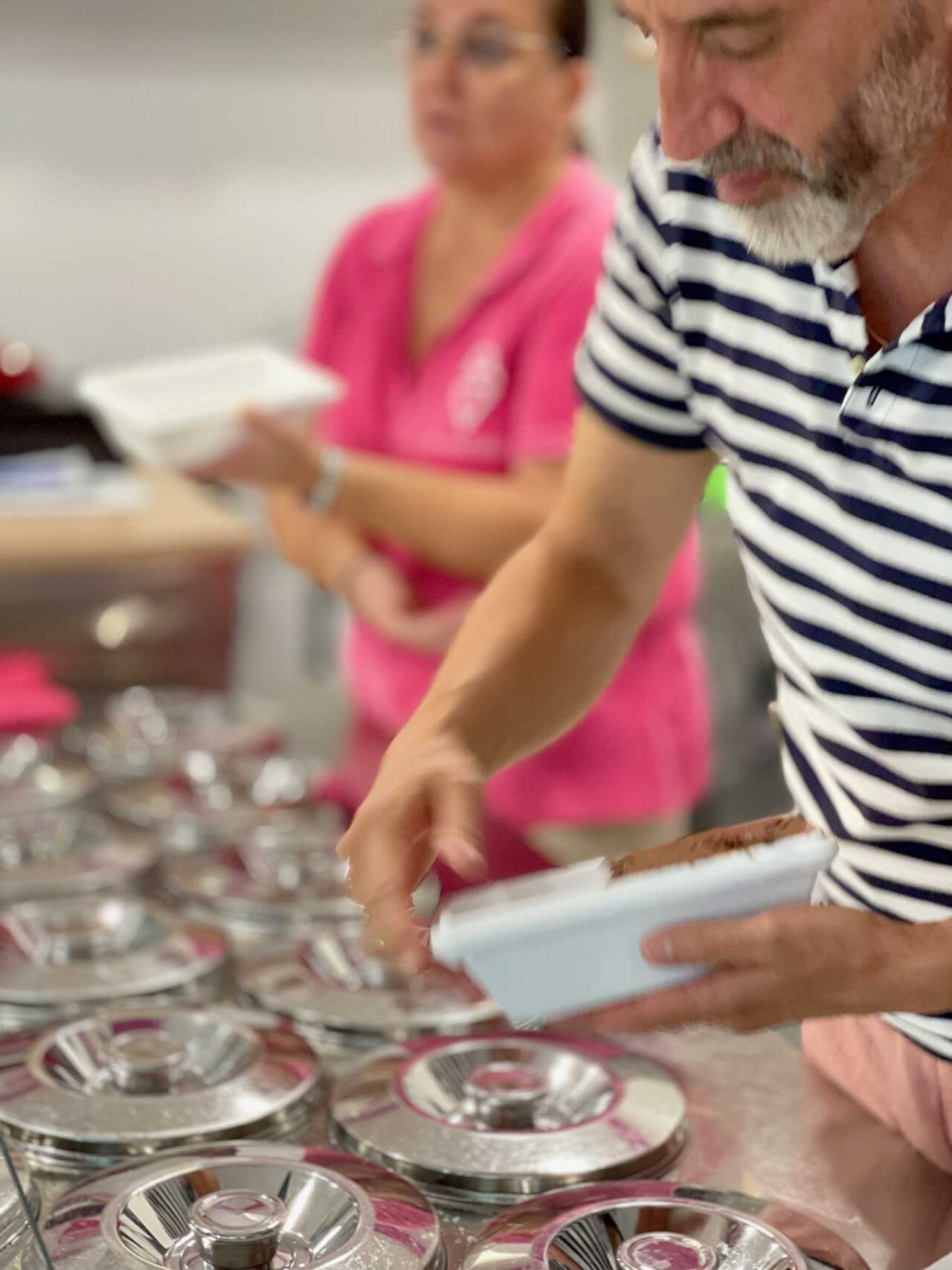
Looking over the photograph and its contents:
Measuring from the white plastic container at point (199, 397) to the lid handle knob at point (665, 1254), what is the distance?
1142 millimetres

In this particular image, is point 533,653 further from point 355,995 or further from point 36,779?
point 36,779

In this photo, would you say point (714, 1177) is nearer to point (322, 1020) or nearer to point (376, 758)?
point (322, 1020)

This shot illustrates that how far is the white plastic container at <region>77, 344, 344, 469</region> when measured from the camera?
180 cm

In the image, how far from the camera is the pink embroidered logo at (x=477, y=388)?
1786 mm

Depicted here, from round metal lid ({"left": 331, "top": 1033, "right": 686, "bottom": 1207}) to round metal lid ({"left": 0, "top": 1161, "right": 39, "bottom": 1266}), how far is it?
190 mm

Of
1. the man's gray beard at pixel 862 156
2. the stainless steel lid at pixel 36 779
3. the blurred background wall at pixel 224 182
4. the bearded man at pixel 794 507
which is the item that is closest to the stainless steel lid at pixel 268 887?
the stainless steel lid at pixel 36 779

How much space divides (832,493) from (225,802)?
0.73 meters

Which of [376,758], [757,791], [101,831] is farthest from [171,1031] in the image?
[757,791]

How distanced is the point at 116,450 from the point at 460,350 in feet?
4.39

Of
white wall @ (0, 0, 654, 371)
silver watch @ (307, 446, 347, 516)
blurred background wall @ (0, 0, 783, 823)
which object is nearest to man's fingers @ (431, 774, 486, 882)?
silver watch @ (307, 446, 347, 516)

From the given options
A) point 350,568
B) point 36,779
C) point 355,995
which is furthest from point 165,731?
point 355,995

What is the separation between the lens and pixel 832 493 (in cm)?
95

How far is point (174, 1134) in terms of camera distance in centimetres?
93

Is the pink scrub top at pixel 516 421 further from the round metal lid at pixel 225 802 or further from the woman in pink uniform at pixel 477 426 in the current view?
the round metal lid at pixel 225 802
